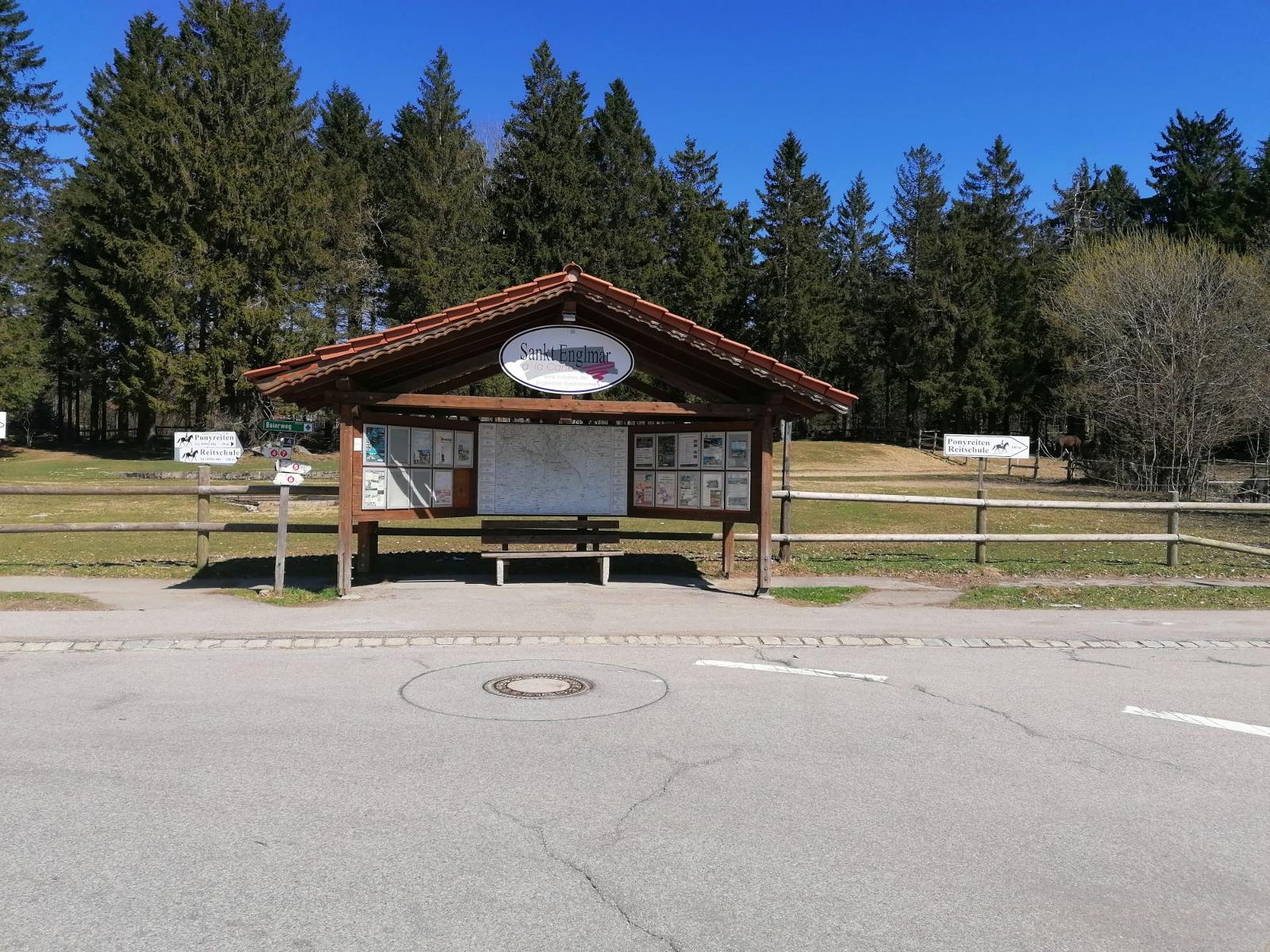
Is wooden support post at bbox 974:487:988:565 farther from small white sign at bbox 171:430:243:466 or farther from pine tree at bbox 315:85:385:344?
pine tree at bbox 315:85:385:344

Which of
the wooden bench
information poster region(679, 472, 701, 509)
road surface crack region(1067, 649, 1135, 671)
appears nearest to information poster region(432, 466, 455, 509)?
the wooden bench

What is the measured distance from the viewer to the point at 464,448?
498 inches

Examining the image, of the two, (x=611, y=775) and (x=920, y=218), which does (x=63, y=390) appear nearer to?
(x=920, y=218)

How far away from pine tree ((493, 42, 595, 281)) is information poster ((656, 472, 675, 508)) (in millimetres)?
42408

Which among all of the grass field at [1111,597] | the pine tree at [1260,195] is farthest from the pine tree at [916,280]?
the grass field at [1111,597]

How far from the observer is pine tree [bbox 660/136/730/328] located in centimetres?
6450

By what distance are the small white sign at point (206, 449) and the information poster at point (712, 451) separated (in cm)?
629

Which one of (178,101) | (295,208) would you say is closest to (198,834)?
(295,208)

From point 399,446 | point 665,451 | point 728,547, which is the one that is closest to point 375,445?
point 399,446

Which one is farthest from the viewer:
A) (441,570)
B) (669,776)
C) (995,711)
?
(441,570)

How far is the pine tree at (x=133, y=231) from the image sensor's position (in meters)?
46.4

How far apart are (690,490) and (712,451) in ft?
2.07

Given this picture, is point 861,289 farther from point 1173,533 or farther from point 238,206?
point 1173,533

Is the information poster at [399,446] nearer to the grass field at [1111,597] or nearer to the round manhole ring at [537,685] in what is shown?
the round manhole ring at [537,685]
